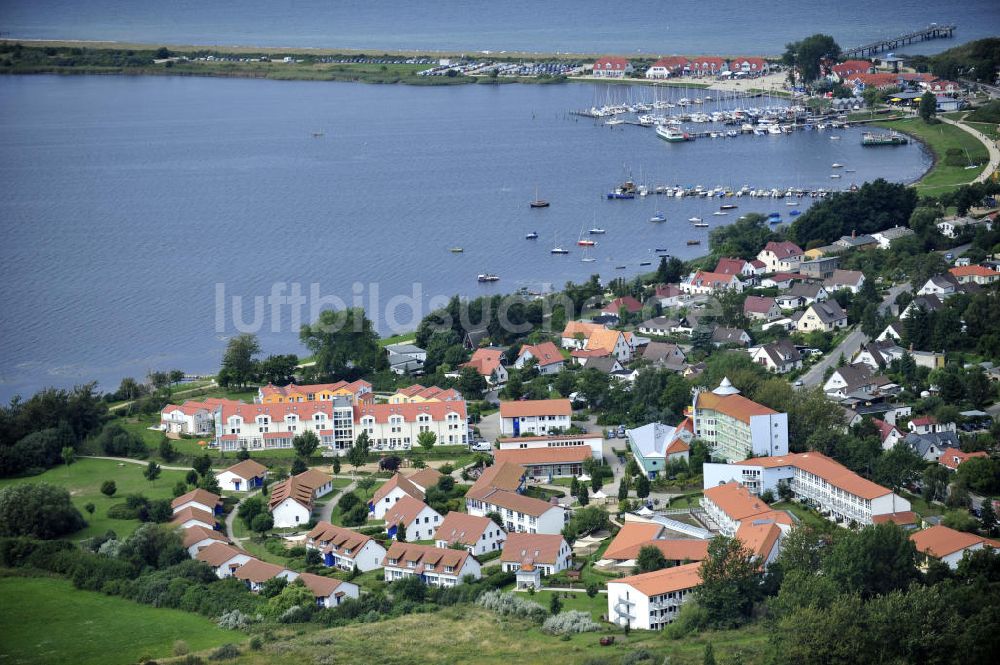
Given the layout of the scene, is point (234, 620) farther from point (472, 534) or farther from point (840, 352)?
point (840, 352)

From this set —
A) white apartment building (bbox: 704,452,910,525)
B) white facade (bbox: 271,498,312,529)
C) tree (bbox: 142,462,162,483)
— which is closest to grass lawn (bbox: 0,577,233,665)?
white facade (bbox: 271,498,312,529)

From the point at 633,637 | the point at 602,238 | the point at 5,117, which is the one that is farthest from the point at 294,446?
the point at 5,117

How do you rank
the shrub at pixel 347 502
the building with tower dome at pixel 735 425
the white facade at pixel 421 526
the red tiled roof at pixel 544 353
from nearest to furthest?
1. the white facade at pixel 421 526
2. the shrub at pixel 347 502
3. the building with tower dome at pixel 735 425
4. the red tiled roof at pixel 544 353

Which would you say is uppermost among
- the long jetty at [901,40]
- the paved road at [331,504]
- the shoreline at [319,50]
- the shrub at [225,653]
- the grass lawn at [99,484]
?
the long jetty at [901,40]

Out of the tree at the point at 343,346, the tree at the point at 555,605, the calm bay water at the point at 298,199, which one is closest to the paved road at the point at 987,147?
the calm bay water at the point at 298,199

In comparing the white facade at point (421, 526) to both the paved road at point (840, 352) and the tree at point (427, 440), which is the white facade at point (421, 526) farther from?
the paved road at point (840, 352)

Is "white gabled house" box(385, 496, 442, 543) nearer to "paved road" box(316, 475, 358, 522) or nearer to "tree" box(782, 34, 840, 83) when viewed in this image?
"paved road" box(316, 475, 358, 522)

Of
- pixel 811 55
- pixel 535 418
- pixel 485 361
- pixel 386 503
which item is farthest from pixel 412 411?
pixel 811 55

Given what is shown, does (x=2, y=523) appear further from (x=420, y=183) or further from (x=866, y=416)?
(x=420, y=183)
